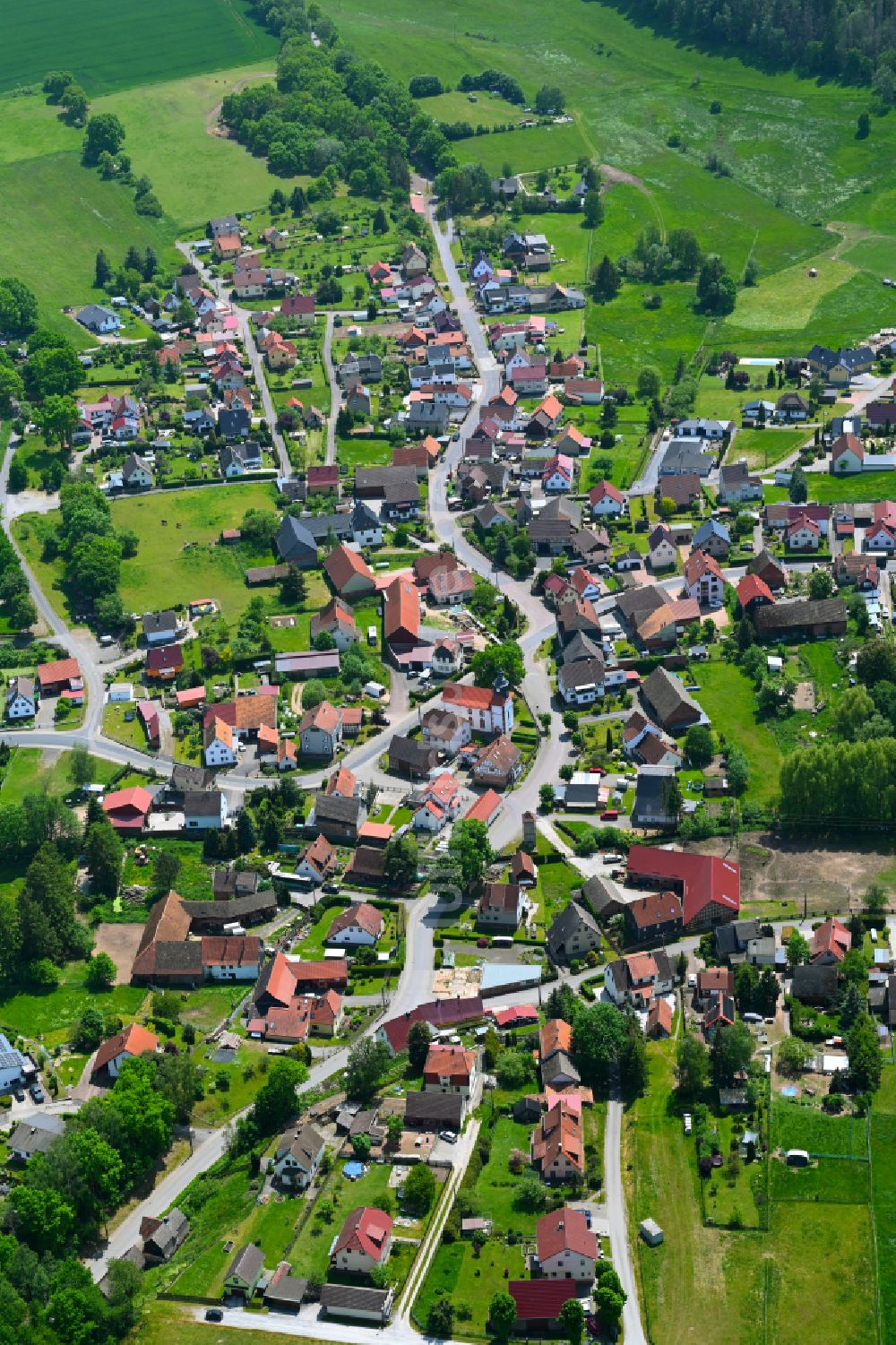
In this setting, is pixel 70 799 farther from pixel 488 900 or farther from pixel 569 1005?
pixel 569 1005

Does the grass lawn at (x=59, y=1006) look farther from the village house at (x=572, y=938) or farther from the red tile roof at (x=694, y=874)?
the red tile roof at (x=694, y=874)

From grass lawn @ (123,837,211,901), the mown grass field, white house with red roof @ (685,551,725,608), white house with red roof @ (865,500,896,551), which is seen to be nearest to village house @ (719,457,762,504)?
white house with red roof @ (865,500,896,551)

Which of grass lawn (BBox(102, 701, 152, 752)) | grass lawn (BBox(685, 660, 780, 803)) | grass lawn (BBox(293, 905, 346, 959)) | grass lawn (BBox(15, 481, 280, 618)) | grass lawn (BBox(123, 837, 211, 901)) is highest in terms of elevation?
grass lawn (BBox(685, 660, 780, 803))

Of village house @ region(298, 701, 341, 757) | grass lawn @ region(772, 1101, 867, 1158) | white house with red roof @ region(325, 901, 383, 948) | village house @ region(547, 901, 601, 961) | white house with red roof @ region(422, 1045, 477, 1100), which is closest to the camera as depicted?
grass lawn @ region(772, 1101, 867, 1158)

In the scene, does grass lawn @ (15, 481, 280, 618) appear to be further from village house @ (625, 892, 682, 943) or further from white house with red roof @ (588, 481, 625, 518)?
village house @ (625, 892, 682, 943)

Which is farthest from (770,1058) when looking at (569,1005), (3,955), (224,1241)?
(3,955)

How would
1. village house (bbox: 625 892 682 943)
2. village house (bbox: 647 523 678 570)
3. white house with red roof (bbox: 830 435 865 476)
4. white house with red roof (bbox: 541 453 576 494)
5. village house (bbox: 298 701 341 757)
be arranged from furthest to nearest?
1. white house with red roof (bbox: 541 453 576 494)
2. white house with red roof (bbox: 830 435 865 476)
3. village house (bbox: 647 523 678 570)
4. village house (bbox: 298 701 341 757)
5. village house (bbox: 625 892 682 943)

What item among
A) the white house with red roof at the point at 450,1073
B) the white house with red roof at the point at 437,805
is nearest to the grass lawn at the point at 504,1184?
the white house with red roof at the point at 450,1073
